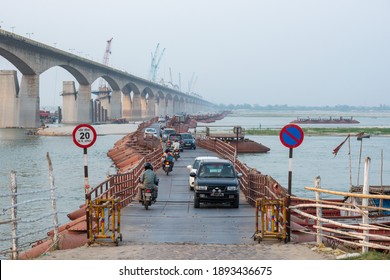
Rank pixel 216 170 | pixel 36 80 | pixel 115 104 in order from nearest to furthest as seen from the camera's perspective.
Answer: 1. pixel 216 170
2. pixel 36 80
3. pixel 115 104

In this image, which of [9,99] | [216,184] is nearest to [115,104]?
[9,99]

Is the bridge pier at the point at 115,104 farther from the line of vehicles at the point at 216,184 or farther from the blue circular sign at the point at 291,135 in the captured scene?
the blue circular sign at the point at 291,135

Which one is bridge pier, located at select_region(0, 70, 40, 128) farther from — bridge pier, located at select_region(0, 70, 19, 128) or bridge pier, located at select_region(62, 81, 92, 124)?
bridge pier, located at select_region(62, 81, 92, 124)

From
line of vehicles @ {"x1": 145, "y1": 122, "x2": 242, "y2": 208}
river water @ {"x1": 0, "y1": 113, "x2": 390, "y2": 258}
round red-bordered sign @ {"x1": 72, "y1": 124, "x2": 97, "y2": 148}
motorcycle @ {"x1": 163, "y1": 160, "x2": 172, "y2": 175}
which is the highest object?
round red-bordered sign @ {"x1": 72, "y1": 124, "x2": 97, "y2": 148}

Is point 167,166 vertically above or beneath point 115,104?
beneath

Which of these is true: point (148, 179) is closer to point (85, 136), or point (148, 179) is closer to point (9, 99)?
point (85, 136)

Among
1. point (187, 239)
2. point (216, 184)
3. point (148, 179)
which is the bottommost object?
point (187, 239)

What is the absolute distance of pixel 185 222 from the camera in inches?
747

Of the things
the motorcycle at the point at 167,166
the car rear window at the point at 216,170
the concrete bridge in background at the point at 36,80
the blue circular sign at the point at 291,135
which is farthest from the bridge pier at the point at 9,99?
the blue circular sign at the point at 291,135

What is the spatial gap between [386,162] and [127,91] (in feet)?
424

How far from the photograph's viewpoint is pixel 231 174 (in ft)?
76.1

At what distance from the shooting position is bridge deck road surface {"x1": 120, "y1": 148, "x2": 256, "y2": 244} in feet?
51.9

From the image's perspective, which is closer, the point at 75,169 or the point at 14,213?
the point at 14,213

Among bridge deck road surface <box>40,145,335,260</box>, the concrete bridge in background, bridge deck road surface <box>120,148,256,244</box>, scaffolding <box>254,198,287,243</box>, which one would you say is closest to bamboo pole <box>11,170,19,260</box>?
bridge deck road surface <box>40,145,335,260</box>
